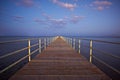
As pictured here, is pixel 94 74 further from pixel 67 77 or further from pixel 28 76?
pixel 28 76

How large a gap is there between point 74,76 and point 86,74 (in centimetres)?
41

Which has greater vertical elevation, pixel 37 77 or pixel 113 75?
pixel 37 77

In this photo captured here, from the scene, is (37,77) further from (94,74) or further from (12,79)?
(94,74)

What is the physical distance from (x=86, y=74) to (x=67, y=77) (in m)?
0.63

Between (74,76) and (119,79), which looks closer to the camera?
(74,76)

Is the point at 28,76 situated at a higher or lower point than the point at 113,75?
higher

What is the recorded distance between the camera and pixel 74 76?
13.5ft

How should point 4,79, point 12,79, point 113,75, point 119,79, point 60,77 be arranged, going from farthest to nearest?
point 113,75 → point 119,79 → point 4,79 → point 60,77 → point 12,79

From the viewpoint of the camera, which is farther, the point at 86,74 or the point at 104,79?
the point at 86,74

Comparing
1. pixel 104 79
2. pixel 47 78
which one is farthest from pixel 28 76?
pixel 104 79

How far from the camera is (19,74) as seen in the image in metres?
4.26

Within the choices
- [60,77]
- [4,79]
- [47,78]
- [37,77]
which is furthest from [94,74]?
[4,79]

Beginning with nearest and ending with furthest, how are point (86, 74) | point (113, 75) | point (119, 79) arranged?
1. point (86, 74)
2. point (119, 79)
3. point (113, 75)

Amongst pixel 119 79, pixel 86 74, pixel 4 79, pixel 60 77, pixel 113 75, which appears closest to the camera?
pixel 60 77
